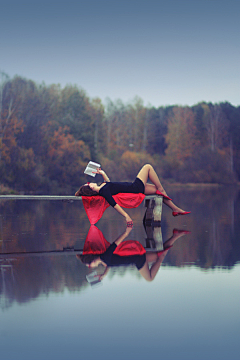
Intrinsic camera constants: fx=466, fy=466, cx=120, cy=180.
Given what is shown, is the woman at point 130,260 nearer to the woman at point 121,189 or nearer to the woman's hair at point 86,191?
the woman at point 121,189

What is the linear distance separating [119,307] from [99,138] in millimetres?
57221

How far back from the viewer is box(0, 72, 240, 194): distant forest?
34.5 m

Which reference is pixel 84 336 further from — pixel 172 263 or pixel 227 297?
pixel 172 263

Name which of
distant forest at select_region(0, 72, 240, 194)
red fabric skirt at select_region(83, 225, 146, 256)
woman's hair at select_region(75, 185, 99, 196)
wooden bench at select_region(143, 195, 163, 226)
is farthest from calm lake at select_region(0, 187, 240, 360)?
distant forest at select_region(0, 72, 240, 194)

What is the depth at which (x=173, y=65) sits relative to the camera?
51000mm

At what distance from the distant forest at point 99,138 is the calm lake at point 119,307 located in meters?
21.1

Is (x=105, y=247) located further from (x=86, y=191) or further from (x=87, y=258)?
(x=86, y=191)

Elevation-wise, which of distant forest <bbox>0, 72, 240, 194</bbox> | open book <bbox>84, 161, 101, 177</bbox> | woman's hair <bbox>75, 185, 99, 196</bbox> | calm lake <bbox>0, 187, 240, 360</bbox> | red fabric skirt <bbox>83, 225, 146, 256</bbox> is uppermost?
distant forest <bbox>0, 72, 240, 194</bbox>

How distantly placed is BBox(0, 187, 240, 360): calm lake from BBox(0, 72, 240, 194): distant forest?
21.1m

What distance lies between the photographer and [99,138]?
60.7m

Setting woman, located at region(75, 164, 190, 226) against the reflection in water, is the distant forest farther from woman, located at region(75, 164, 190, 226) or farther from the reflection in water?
woman, located at region(75, 164, 190, 226)

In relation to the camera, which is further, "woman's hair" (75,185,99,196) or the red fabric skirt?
"woman's hair" (75,185,99,196)

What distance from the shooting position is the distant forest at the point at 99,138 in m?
34.5

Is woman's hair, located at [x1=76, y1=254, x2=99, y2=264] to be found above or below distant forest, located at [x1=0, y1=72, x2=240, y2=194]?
below
